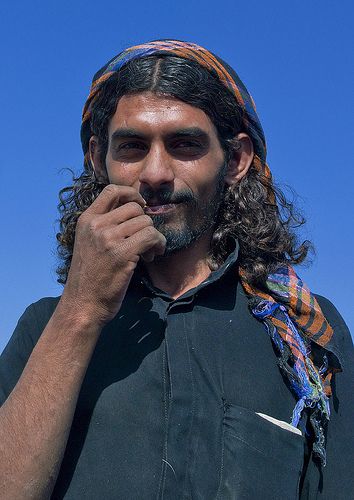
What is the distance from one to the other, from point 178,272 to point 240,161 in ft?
2.10

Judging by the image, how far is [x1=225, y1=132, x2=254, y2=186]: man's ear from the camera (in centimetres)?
349

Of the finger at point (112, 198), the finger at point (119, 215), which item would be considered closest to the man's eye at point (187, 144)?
the finger at point (112, 198)

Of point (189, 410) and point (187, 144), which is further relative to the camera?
point (187, 144)

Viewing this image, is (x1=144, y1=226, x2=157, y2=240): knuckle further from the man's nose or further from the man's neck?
the man's neck

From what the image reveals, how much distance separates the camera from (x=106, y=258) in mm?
2670

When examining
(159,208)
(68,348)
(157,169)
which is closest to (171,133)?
(157,169)

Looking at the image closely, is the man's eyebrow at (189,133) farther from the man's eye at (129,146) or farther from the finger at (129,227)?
the finger at (129,227)

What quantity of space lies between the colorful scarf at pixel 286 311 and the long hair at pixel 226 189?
0.15ft

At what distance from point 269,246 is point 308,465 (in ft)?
3.11

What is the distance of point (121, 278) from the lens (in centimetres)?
268

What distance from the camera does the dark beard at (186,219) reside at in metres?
3.04

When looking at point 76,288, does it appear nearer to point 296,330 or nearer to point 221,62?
point 296,330

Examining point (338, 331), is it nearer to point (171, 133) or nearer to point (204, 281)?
point (204, 281)

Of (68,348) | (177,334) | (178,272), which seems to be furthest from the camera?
(178,272)
